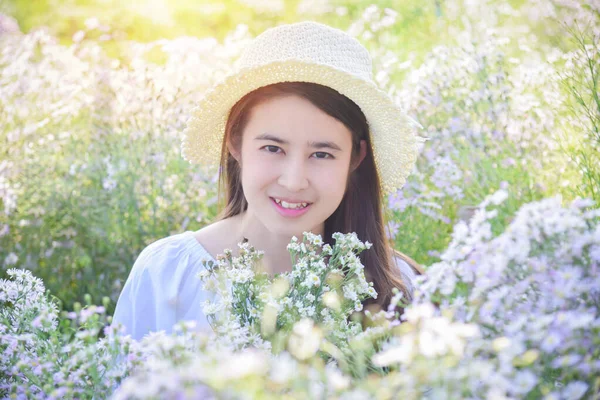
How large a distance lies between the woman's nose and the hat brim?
269 millimetres

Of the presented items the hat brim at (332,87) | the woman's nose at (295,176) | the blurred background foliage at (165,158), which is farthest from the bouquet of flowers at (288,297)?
the blurred background foliage at (165,158)

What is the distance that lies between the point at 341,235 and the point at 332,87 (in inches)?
26.2

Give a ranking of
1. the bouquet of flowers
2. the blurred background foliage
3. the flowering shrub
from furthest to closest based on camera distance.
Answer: the blurred background foliage
the bouquet of flowers
the flowering shrub

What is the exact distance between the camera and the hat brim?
220 cm

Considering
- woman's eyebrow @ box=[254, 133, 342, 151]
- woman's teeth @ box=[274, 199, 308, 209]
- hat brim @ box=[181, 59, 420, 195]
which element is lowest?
woman's teeth @ box=[274, 199, 308, 209]

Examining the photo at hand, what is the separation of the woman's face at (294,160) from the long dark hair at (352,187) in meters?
0.04

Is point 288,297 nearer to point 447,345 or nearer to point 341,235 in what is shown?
point 341,235

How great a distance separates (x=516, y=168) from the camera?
12.3 ft

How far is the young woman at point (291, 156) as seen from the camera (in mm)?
2227

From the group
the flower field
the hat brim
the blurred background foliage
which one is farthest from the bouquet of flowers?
the blurred background foliage

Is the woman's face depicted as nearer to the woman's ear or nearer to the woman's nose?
the woman's nose

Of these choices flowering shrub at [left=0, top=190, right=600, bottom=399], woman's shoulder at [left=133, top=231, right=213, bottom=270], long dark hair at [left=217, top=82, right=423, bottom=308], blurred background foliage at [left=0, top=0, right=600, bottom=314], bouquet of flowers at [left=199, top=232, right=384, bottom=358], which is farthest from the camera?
blurred background foliage at [left=0, top=0, right=600, bottom=314]

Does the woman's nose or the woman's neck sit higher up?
the woman's nose

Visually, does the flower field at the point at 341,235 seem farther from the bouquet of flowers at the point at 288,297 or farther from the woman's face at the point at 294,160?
the woman's face at the point at 294,160
